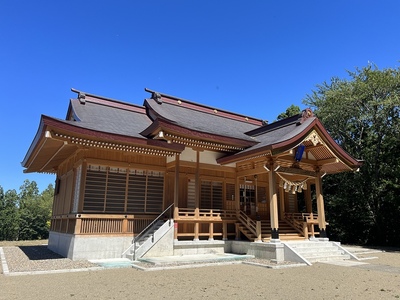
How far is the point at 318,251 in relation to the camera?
37.0 feet

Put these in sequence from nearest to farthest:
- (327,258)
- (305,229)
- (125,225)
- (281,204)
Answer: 1. (327,258)
2. (125,225)
3. (305,229)
4. (281,204)

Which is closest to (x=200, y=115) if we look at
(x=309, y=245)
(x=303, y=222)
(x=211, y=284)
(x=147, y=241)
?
(x=303, y=222)

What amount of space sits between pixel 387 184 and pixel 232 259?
11.8 meters

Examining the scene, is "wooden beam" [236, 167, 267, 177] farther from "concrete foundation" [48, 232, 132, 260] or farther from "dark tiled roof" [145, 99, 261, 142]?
"concrete foundation" [48, 232, 132, 260]

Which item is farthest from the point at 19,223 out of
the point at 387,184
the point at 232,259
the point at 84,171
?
the point at 387,184

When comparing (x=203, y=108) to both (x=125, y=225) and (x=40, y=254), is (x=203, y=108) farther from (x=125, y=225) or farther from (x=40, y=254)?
(x=40, y=254)

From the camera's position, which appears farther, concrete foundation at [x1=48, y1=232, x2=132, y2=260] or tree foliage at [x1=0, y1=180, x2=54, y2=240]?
tree foliage at [x1=0, y1=180, x2=54, y2=240]

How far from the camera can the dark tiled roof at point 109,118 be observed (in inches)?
429

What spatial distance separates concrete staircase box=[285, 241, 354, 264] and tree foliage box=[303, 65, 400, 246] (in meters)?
7.08

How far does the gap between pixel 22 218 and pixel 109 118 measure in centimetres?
4276

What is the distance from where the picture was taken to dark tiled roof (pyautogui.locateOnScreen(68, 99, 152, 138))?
35.8 ft

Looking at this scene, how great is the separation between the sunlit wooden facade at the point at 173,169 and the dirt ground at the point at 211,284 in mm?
2895

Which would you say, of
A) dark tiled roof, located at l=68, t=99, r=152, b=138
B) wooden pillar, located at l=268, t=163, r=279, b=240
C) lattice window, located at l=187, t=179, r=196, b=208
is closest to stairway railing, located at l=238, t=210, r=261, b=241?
wooden pillar, located at l=268, t=163, r=279, b=240

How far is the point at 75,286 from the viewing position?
20.4 feet
